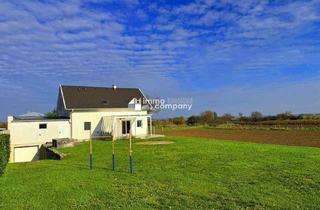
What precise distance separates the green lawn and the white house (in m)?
13.5

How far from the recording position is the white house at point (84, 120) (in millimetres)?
25594

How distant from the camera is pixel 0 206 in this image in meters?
7.03

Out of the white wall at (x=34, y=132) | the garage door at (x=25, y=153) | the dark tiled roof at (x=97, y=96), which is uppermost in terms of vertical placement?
the dark tiled roof at (x=97, y=96)

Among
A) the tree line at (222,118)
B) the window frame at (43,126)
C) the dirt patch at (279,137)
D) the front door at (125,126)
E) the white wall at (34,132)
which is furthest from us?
the tree line at (222,118)

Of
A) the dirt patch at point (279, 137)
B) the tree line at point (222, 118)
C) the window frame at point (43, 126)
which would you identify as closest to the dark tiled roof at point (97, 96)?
the window frame at point (43, 126)

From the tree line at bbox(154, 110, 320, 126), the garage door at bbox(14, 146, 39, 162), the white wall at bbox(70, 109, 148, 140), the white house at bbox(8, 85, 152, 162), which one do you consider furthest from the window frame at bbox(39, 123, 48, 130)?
the tree line at bbox(154, 110, 320, 126)

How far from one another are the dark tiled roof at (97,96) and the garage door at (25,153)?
15.8ft

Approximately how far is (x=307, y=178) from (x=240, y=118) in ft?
215

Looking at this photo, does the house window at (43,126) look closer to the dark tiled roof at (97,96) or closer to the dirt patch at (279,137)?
the dark tiled roof at (97,96)

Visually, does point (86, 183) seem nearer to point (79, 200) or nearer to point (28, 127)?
point (79, 200)

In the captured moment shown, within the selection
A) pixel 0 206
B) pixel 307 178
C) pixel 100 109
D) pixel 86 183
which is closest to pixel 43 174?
pixel 86 183

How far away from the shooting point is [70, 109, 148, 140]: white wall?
28391 mm

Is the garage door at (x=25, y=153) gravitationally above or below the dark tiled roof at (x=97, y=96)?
below

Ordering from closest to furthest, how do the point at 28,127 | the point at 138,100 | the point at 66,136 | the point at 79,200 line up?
the point at 79,200
the point at 28,127
the point at 66,136
the point at 138,100
